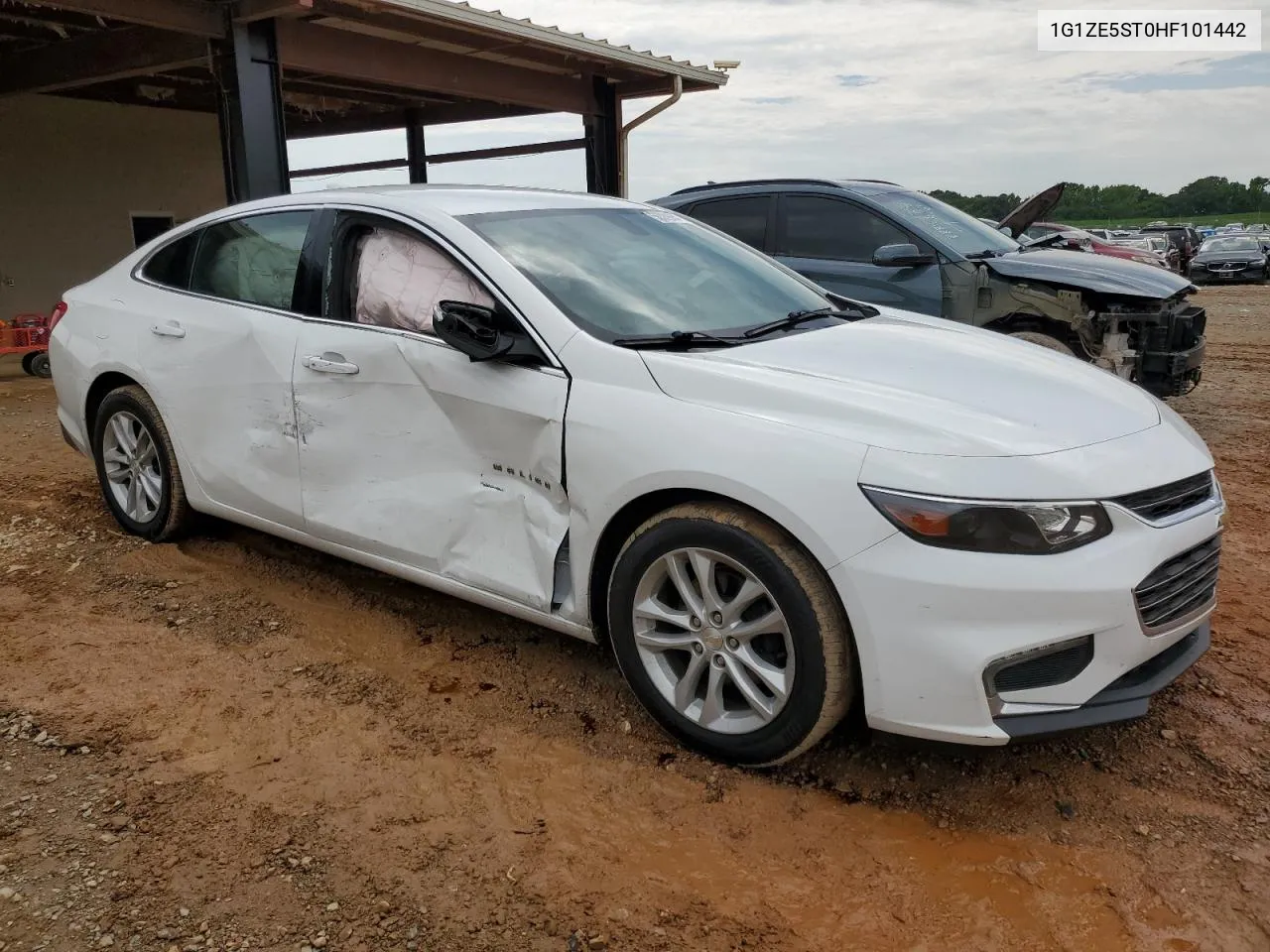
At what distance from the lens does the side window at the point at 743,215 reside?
7.62m

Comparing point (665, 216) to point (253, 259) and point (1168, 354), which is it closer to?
point (253, 259)

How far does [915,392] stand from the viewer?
9.14ft

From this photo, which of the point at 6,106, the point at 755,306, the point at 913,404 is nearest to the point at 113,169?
the point at 6,106

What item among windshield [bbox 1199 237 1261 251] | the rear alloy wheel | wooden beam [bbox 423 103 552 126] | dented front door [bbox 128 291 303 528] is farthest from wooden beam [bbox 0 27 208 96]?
windshield [bbox 1199 237 1261 251]

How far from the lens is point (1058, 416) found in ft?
9.14

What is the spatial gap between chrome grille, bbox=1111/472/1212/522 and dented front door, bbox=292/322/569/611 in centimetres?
158

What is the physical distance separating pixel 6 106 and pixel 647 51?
25.2ft

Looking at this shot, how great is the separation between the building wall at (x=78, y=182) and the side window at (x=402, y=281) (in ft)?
35.6

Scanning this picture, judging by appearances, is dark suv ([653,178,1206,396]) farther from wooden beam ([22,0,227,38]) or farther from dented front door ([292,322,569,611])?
wooden beam ([22,0,227,38])

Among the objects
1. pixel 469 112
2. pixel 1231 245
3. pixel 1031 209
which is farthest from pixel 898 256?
pixel 1231 245

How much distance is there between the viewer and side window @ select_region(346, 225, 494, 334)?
11.3ft

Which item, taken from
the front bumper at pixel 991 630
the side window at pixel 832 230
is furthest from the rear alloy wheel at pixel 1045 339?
the front bumper at pixel 991 630

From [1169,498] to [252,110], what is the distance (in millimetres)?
8058

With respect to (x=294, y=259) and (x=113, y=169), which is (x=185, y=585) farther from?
(x=113, y=169)
